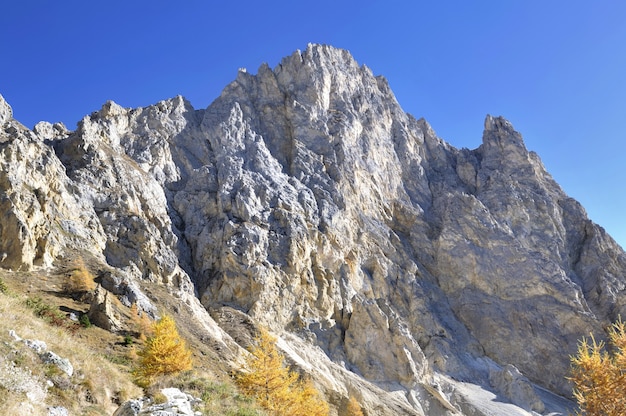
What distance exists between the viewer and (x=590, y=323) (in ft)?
280

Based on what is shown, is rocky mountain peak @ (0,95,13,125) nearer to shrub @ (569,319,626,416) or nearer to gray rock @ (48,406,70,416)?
gray rock @ (48,406,70,416)

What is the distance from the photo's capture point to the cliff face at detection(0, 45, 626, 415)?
55094mm

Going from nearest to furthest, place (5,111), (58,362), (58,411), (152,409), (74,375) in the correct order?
(152,409)
(58,411)
(58,362)
(74,375)
(5,111)

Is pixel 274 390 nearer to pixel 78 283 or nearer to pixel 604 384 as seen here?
pixel 604 384

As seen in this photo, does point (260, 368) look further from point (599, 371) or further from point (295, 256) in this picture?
point (295, 256)

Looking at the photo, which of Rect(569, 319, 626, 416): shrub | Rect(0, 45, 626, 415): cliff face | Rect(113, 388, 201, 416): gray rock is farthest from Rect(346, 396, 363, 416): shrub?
Rect(113, 388, 201, 416): gray rock

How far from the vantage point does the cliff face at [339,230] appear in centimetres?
5509

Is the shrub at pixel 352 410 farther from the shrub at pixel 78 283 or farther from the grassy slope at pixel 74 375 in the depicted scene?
the shrub at pixel 78 283

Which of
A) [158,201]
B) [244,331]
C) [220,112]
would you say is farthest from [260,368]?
[220,112]

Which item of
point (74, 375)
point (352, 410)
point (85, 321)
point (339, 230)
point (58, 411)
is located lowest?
point (58, 411)

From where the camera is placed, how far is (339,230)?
80.6 metres

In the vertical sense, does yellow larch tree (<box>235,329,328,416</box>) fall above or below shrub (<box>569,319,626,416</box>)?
below

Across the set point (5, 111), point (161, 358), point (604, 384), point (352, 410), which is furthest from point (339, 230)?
point (604, 384)

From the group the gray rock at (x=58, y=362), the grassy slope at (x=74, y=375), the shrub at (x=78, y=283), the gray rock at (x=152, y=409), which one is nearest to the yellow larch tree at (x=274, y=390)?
the grassy slope at (x=74, y=375)
